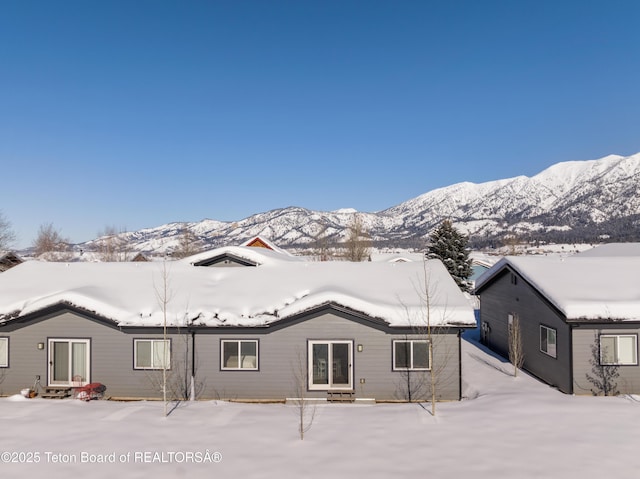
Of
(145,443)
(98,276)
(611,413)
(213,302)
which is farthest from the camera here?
(98,276)

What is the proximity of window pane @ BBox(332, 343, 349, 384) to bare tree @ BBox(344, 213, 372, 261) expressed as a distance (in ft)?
138

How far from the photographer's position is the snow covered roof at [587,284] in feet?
42.8

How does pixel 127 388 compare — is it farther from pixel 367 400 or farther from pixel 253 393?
pixel 367 400

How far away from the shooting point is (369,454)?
27.5 ft

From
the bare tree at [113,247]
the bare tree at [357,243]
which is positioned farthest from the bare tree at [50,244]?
the bare tree at [357,243]

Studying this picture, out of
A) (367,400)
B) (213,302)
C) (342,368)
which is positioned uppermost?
(213,302)

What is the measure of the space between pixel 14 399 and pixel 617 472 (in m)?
16.5

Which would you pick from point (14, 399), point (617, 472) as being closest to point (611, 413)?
point (617, 472)

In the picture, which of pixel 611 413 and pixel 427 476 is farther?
pixel 611 413

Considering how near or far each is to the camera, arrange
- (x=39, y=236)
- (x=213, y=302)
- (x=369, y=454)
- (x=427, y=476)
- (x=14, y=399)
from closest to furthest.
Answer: (x=427, y=476) → (x=369, y=454) → (x=14, y=399) → (x=213, y=302) → (x=39, y=236)

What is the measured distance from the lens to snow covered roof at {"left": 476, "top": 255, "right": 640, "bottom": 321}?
13.0 metres

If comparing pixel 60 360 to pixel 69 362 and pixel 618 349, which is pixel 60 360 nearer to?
pixel 69 362

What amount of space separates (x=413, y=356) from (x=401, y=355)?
39 centimetres

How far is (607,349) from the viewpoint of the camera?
1323 centimetres
